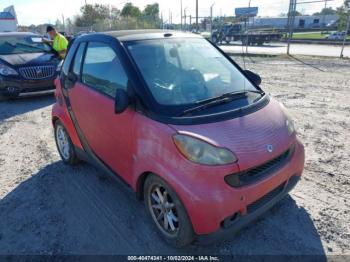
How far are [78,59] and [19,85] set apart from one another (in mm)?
4406

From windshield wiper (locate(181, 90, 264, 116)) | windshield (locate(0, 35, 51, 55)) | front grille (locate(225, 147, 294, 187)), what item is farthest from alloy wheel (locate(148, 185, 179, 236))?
windshield (locate(0, 35, 51, 55))

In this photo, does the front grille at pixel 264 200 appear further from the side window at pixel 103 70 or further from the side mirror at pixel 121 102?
the side window at pixel 103 70

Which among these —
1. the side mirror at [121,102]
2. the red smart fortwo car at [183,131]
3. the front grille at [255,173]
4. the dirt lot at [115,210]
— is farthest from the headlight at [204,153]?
the dirt lot at [115,210]

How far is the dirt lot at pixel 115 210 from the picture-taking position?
250 cm

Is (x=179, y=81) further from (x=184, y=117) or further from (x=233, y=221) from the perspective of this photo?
(x=233, y=221)

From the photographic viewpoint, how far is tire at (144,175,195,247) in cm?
220

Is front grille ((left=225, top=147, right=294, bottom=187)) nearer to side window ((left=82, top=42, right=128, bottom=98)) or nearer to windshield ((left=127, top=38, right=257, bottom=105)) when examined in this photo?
windshield ((left=127, top=38, right=257, bottom=105))

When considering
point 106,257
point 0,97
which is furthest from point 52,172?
point 0,97

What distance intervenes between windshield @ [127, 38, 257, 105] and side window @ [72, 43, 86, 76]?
0.90 meters

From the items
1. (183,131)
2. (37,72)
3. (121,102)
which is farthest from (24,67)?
(183,131)

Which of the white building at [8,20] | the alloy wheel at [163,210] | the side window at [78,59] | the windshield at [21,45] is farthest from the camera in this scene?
the white building at [8,20]

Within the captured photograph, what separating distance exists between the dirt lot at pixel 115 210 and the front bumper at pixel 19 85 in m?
2.43

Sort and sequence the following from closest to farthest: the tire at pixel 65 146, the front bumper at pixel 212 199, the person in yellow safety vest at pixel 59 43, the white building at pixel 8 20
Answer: the front bumper at pixel 212 199
the tire at pixel 65 146
the person in yellow safety vest at pixel 59 43
the white building at pixel 8 20

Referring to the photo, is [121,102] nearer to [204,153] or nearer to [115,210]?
[204,153]
